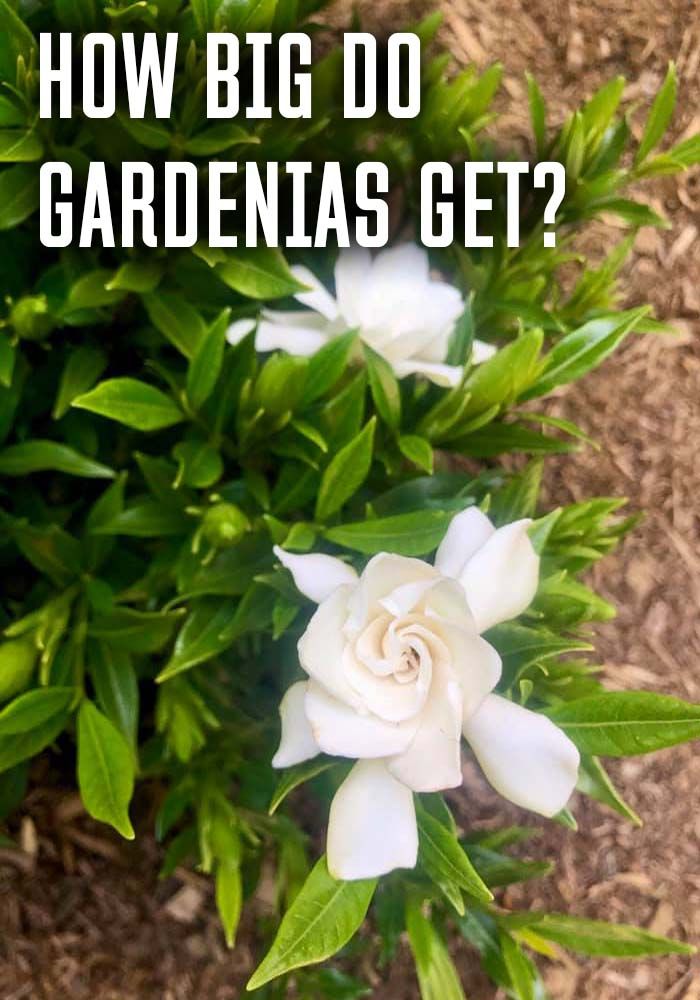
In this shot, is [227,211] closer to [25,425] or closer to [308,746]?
[25,425]

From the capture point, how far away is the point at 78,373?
43.7 inches

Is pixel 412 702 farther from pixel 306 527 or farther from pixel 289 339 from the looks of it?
pixel 289 339

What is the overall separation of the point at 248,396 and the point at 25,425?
11.8 inches

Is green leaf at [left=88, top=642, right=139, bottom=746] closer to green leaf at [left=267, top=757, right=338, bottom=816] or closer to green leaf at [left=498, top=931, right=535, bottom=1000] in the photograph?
green leaf at [left=267, top=757, right=338, bottom=816]

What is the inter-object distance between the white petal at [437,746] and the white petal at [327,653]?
49 mm

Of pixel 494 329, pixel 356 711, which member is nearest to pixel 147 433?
pixel 494 329

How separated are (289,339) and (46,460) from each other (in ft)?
0.89

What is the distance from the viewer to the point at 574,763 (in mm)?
720

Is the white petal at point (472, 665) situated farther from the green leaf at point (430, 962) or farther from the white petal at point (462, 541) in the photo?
the green leaf at point (430, 962)

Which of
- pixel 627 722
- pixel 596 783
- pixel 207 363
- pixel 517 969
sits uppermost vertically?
pixel 207 363

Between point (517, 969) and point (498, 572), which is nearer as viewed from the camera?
point (498, 572)

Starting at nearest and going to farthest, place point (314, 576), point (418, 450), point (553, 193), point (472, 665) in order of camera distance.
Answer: point (472, 665) < point (314, 576) < point (418, 450) < point (553, 193)

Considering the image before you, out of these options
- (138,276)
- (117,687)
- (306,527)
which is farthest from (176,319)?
(117,687)

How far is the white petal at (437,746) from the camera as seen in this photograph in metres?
0.71
